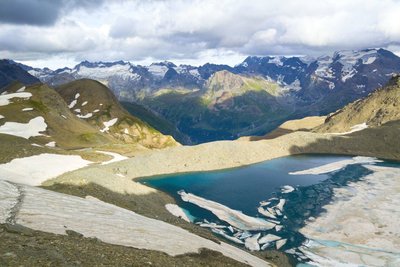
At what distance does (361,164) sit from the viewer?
404ft

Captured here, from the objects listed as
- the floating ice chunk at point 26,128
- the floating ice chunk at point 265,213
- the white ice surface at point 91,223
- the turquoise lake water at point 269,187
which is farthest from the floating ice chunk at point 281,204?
the floating ice chunk at point 26,128

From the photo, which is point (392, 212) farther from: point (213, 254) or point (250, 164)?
point (250, 164)

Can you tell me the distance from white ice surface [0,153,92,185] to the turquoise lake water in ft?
78.8

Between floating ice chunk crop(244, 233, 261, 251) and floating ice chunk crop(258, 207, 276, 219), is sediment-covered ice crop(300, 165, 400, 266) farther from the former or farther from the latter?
floating ice chunk crop(258, 207, 276, 219)

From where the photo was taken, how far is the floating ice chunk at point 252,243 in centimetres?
5512

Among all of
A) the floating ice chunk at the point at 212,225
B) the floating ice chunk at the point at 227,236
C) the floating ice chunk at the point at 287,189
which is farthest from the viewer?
the floating ice chunk at the point at 287,189

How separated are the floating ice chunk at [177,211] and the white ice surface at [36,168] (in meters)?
21.4

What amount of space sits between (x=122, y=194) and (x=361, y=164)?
84035 mm

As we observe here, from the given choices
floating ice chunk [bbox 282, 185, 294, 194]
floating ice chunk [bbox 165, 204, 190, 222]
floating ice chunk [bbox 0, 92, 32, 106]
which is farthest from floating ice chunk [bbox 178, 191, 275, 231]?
floating ice chunk [bbox 0, 92, 32, 106]

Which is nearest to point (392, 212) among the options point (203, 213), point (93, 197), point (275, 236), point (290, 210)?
point (290, 210)

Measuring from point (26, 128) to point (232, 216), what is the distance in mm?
100703

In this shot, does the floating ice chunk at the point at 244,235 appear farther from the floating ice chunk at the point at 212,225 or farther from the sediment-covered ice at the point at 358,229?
the sediment-covered ice at the point at 358,229

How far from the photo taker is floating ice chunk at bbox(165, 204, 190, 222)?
70.6 metres

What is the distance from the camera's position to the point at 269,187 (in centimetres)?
9556
